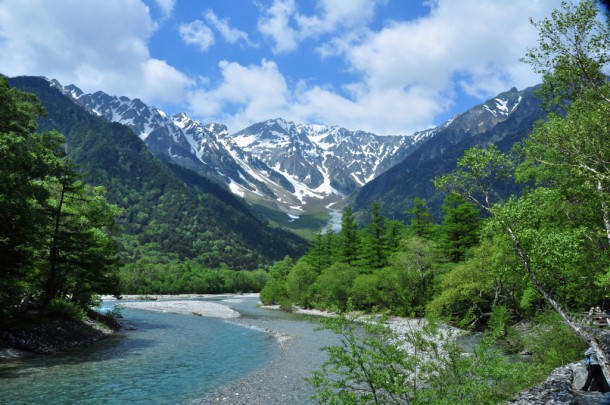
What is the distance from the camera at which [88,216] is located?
41031 mm

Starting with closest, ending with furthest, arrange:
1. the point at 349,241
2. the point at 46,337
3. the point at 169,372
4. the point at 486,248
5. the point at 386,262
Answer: the point at 169,372 < the point at 46,337 < the point at 486,248 < the point at 386,262 < the point at 349,241

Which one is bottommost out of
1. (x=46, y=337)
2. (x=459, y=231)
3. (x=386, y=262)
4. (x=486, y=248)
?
(x=46, y=337)

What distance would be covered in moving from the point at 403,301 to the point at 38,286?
43.0 metres

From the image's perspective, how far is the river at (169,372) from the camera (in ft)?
66.4

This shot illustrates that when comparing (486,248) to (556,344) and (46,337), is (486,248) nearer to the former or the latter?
(556,344)

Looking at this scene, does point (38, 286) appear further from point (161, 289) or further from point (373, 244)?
point (161, 289)

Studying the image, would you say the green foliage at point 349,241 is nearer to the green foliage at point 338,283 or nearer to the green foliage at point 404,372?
the green foliage at point 338,283

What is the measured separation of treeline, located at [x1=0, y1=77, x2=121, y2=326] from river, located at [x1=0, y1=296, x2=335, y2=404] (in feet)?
17.9

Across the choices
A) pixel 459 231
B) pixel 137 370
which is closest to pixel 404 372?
pixel 137 370

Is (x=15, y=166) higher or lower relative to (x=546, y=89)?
lower

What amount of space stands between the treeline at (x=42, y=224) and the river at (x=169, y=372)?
5.46 m

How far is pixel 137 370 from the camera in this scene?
26016 millimetres

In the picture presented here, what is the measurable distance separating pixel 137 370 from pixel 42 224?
480 inches

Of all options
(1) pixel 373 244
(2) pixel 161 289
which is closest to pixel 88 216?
(1) pixel 373 244
